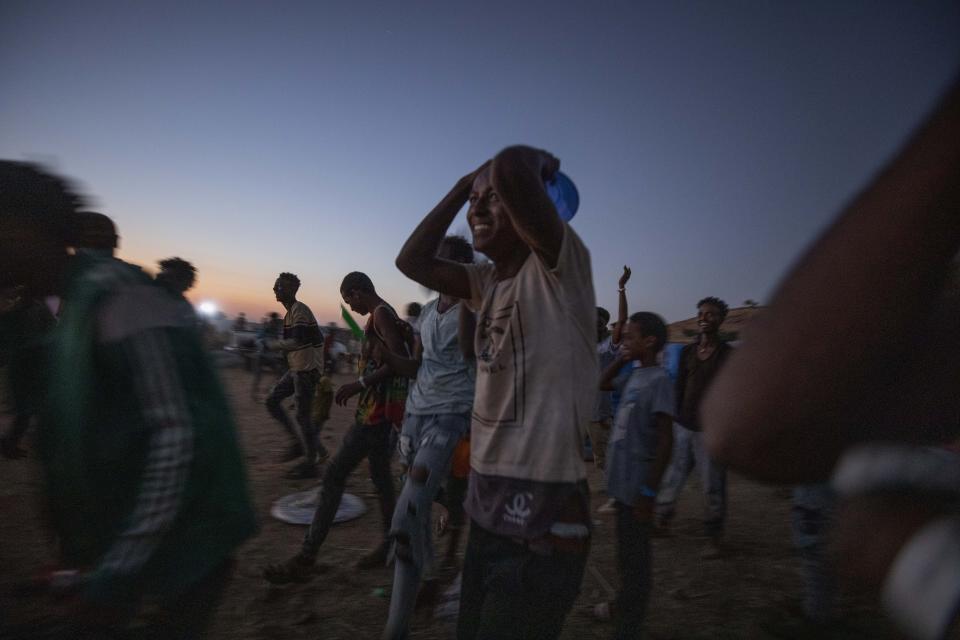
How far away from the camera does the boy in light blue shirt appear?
2791 millimetres

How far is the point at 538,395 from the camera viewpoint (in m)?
1.67

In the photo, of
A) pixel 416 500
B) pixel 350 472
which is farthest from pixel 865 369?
pixel 350 472

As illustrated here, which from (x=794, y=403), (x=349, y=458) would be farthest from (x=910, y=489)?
(x=349, y=458)

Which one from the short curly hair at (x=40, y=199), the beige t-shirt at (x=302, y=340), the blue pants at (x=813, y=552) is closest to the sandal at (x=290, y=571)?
the short curly hair at (x=40, y=199)

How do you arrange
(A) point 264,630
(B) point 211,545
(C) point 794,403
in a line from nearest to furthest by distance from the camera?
1. (C) point 794,403
2. (B) point 211,545
3. (A) point 264,630

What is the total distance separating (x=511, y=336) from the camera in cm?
176

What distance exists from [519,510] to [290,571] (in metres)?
2.74

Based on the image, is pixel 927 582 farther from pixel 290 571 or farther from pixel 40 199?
pixel 290 571

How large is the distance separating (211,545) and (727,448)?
149cm

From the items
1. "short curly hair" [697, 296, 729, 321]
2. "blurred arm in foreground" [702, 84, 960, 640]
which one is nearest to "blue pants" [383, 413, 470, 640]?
"blurred arm in foreground" [702, 84, 960, 640]

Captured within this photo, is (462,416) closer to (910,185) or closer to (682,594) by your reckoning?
(682,594)

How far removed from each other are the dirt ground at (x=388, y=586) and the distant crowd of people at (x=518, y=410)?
0.25 meters

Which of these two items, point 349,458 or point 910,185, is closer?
point 910,185

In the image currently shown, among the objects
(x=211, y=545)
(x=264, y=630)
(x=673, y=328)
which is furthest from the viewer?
(x=673, y=328)
